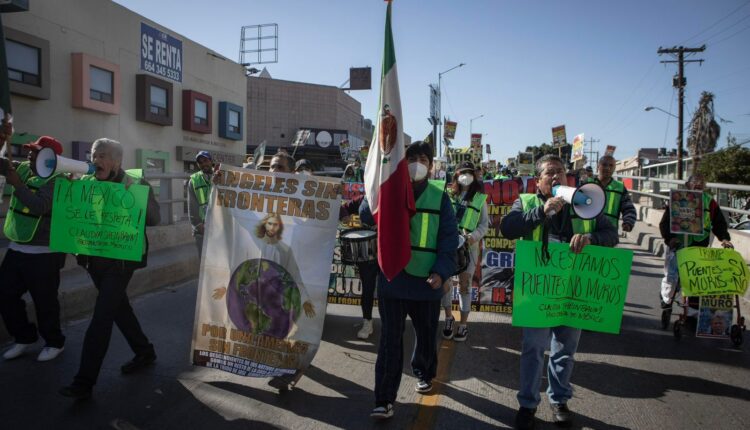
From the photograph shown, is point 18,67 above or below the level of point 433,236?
above

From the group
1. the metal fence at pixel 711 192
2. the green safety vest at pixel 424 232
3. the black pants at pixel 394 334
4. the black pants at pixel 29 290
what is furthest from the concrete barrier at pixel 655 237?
the black pants at pixel 29 290

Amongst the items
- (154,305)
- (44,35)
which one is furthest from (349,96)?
(154,305)

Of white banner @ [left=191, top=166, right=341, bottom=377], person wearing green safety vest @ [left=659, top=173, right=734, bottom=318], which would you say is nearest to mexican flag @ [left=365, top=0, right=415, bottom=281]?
white banner @ [left=191, top=166, right=341, bottom=377]

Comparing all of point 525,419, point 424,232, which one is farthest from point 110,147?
point 525,419

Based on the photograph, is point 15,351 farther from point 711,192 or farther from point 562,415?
point 711,192

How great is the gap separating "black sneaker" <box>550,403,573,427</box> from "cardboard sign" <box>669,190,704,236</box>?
3297 millimetres

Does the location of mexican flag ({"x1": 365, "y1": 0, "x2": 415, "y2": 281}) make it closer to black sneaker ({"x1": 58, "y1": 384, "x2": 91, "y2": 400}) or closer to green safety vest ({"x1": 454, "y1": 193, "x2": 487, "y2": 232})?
green safety vest ({"x1": 454, "y1": 193, "x2": 487, "y2": 232})

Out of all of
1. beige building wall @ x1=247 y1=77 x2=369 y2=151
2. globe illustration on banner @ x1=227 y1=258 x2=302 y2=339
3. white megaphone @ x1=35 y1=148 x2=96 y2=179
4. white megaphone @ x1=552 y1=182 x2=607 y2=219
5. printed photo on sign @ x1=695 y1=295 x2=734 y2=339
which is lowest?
printed photo on sign @ x1=695 y1=295 x2=734 y2=339

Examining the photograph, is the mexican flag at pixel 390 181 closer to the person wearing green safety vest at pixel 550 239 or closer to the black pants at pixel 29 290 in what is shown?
the person wearing green safety vest at pixel 550 239

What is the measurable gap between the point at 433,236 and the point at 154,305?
488 cm

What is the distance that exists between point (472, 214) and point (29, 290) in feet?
14.5

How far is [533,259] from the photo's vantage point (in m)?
3.86

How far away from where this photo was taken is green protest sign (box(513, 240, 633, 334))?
3.82m

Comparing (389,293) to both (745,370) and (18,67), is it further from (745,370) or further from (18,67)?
(18,67)
